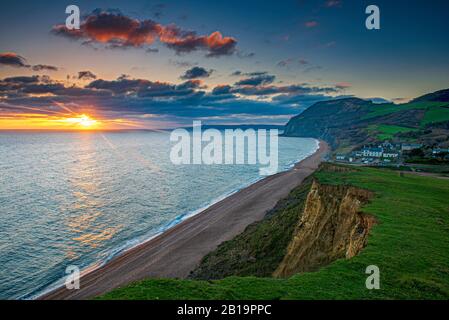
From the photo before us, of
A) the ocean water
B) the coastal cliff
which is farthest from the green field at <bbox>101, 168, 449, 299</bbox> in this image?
the ocean water

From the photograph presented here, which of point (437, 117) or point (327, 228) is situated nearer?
point (327, 228)

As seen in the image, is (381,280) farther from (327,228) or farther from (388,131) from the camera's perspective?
(388,131)

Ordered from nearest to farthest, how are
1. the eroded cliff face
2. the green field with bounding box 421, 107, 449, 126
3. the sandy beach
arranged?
the eroded cliff face
the sandy beach
the green field with bounding box 421, 107, 449, 126

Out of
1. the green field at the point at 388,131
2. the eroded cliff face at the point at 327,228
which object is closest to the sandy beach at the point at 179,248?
the eroded cliff face at the point at 327,228

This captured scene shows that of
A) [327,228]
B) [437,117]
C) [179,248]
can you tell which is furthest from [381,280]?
[437,117]

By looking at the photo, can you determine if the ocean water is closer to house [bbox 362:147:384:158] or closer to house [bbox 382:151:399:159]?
house [bbox 362:147:384:158]

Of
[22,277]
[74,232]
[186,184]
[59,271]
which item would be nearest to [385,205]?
[59,271]

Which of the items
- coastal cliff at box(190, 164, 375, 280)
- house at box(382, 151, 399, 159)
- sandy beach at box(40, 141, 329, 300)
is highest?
house at box(382, 151, 399, 159)

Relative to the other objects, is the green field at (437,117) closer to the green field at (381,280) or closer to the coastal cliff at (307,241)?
the coastal cliff at (307,241)
